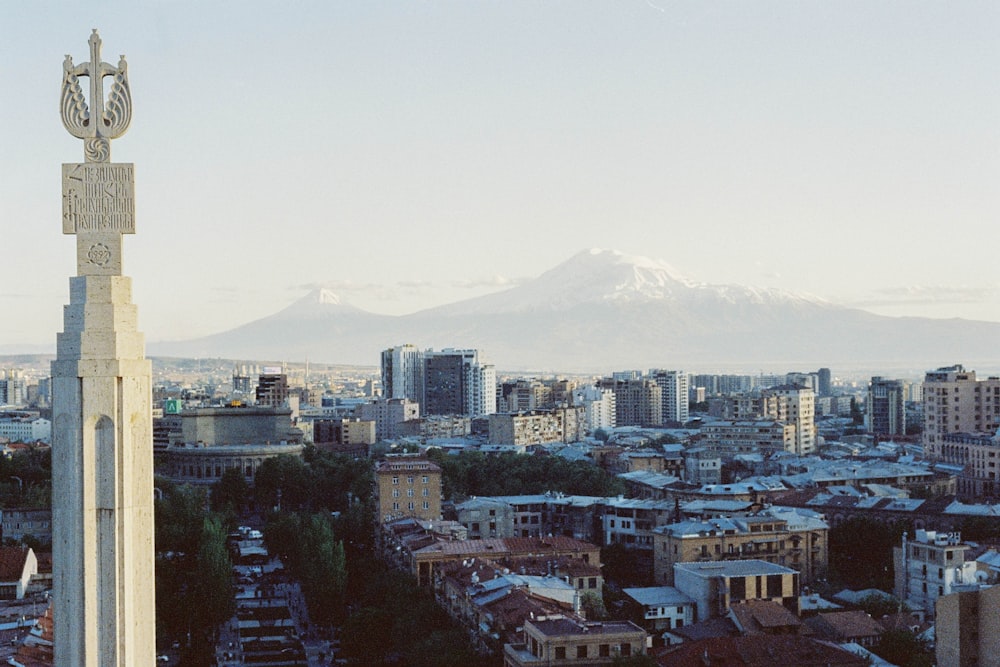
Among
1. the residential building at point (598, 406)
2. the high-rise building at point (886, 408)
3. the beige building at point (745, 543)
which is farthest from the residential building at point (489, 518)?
the residential building at point (598, 406)

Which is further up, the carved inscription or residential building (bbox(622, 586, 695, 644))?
the carved inscription

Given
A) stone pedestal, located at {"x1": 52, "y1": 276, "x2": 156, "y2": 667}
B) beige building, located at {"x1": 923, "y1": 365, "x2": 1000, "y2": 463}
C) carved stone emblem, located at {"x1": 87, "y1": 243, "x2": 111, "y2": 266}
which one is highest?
carved stone emblem, located at {"x1": 87, "y1": 243, "x2": 111, "y2": 266}

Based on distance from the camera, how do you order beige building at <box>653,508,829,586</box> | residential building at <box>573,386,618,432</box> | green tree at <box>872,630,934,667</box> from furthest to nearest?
residential building at <box>573,386,618,432</box> < beige building at <box>653,508,829,586</box> < green tree at <box>872,630,934,667</box>

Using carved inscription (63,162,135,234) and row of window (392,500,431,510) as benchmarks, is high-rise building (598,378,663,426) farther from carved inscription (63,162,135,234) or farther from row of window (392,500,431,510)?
carved inscription (63,162,135,234)

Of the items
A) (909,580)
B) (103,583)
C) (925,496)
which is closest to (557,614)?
(909,580)

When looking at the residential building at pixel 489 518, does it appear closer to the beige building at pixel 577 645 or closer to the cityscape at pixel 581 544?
the cityscape at pixel 581 544

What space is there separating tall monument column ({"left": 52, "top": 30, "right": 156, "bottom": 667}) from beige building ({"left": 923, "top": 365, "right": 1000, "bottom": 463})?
49944mm

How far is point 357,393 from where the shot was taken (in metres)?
155

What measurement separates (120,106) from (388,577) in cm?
1751

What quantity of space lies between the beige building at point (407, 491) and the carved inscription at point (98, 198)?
79.8 feet

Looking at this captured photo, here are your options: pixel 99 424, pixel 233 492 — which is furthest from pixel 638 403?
pixel 99 424

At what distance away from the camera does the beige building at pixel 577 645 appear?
18.2 meters

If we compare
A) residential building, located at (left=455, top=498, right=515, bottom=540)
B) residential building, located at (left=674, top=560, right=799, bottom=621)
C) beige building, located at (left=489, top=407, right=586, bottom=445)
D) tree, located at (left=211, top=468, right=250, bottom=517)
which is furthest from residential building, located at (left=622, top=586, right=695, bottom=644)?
beige building, located at (left=489, top=407, right=586, bottom=445)

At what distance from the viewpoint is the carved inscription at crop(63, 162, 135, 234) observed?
9328 millimetres
